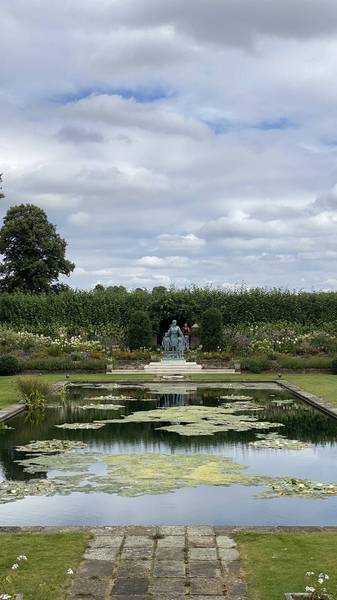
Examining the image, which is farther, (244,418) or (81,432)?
(244,418)

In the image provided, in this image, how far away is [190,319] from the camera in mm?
34250

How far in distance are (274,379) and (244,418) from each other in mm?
9546

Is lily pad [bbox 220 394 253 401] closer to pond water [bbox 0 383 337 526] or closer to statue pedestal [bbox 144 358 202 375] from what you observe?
pond water [bbox 0 383 337 526]

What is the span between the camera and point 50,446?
35.8 ft

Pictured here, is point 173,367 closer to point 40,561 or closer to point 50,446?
point 50,446

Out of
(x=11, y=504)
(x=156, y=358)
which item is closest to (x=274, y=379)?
(x=156, y=358)

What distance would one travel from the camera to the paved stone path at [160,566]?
16.1ft

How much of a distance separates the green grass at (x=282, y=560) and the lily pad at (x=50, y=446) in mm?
5080

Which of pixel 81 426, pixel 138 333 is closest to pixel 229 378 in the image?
pixel 138 333

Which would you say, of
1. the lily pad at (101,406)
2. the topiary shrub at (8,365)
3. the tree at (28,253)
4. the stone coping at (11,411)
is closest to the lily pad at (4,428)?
the stone coping at (11,411)

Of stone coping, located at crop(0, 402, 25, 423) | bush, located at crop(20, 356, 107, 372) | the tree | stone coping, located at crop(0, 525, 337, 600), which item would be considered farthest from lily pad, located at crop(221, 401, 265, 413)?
the tree

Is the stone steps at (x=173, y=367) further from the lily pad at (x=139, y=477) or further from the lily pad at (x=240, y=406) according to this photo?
the lily pad at (x=139, y=477)

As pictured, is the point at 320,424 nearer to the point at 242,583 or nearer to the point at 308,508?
the point at 308,508

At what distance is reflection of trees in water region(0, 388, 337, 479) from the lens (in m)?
10.8
